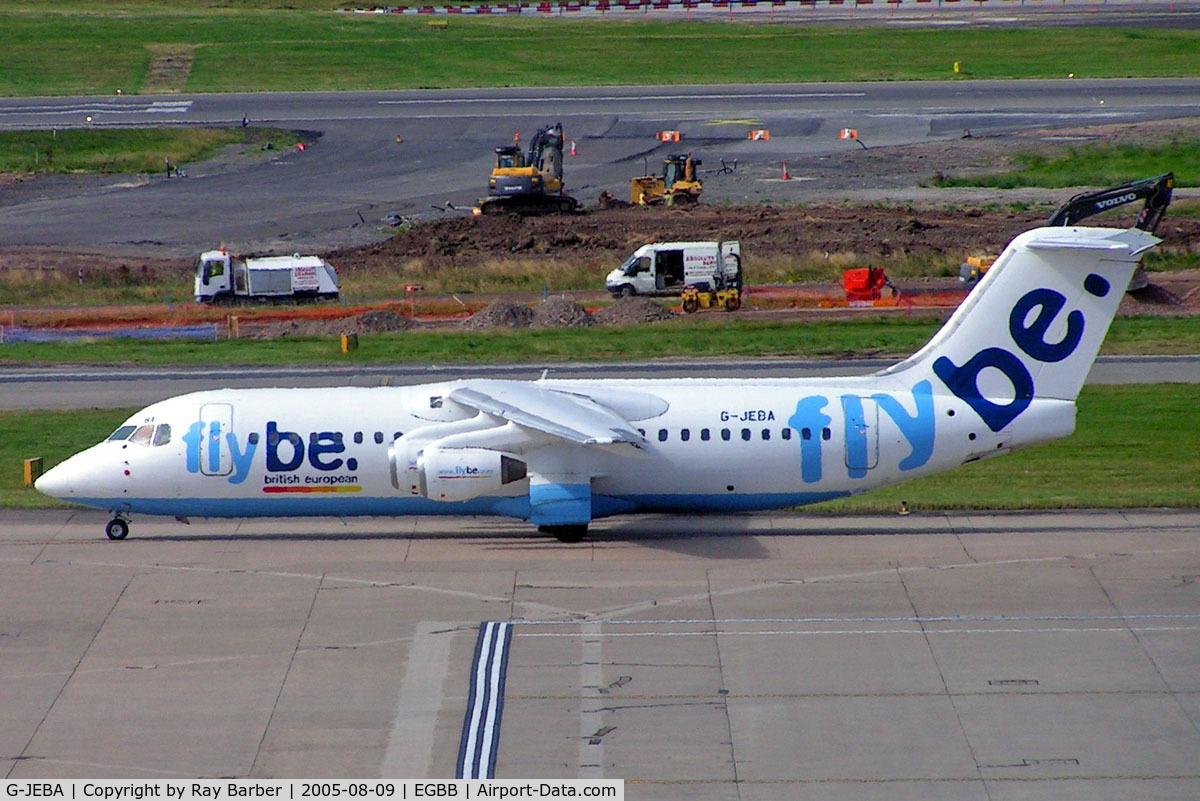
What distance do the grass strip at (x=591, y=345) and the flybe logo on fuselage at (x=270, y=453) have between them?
18824 millimetres

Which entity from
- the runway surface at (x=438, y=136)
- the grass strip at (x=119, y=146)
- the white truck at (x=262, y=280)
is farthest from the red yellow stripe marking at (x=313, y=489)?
the grass strip at (x=119, y=146)

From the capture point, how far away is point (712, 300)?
57.9m

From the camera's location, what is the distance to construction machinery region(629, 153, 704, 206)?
7281 centimetres

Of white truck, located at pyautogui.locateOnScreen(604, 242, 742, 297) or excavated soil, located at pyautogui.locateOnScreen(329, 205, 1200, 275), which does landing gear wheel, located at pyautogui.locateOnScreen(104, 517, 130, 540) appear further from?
excavated soil, located at pyautogui.locateOnScreen(329, 205, 1200, 275)

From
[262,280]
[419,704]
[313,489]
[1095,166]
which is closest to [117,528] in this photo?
[313,489]

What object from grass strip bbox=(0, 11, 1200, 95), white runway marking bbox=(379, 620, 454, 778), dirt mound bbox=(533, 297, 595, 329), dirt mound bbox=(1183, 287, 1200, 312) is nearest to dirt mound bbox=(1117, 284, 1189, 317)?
dirt mound bbox=(1183, 287, 1200, 312)

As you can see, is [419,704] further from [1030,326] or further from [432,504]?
[1030,326]

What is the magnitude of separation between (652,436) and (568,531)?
8.59 ft

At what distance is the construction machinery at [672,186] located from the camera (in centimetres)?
7281

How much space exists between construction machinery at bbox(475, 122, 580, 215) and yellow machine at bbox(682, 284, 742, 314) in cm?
1566

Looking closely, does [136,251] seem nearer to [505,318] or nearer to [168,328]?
[168,328]
